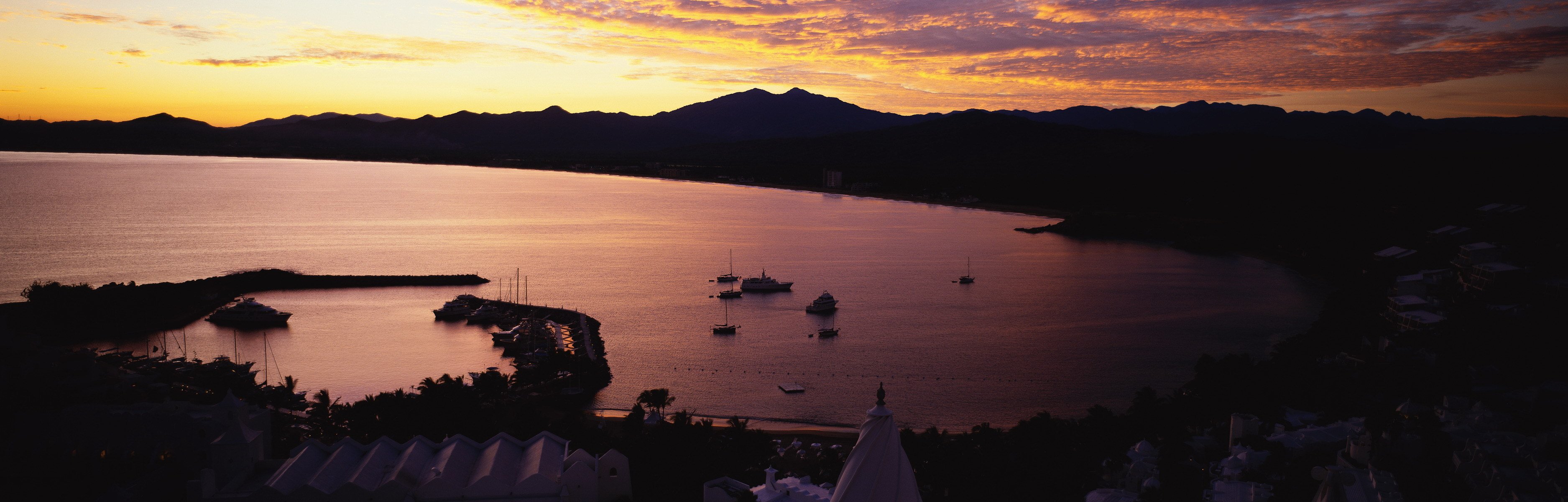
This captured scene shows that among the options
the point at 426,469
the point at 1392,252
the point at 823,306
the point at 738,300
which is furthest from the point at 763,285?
the point at 426,469

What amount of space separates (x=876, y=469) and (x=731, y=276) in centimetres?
2080

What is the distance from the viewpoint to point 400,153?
5143 inches

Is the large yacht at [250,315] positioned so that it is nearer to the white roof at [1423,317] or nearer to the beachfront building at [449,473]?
the beachfront building at [449,473]

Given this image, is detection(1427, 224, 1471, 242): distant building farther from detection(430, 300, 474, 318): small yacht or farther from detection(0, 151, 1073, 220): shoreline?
detection(430, 300, 474, 318): small yacht

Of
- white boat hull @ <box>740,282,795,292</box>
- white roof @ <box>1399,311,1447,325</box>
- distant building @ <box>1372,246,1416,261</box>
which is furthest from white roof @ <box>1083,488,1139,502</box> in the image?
distant building @ <box>1372,246,1416,261</box>

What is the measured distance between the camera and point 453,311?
18.6 m

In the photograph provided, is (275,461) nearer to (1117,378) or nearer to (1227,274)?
(1117,378)

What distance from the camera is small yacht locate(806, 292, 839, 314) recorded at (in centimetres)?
1966

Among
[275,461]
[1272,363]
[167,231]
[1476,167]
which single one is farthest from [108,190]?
[1476,167]

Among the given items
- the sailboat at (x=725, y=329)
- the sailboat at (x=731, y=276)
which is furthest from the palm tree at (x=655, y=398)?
the sailboat at (x=731, y=276)

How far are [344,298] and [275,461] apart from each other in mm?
16493

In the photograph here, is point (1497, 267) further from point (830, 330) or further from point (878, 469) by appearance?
point (878, 469)

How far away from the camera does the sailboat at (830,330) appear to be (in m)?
17.1

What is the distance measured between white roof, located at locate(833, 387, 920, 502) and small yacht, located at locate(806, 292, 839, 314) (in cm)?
1633
